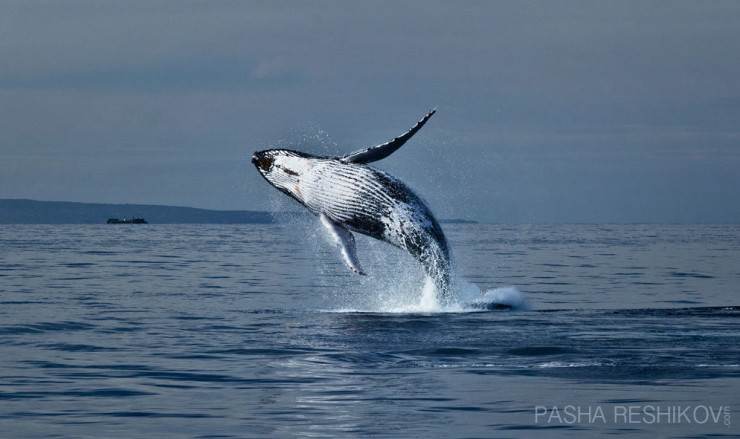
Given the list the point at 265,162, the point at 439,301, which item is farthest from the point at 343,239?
the point at 439,301

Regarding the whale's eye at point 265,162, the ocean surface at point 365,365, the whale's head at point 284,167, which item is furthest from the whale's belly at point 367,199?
the ocean surface at point 365,365

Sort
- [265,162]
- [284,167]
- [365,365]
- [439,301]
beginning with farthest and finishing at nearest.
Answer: [439,301]
[265,162]
[284,167]
[365,365]

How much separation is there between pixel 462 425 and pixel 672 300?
16879 mm

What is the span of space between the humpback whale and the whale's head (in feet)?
0.08

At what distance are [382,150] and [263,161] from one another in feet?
9.00

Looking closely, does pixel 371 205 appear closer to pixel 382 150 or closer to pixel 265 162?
pixel 382 150

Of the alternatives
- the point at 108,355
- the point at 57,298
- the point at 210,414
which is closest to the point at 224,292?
the point at 57,298

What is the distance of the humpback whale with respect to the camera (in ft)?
61.1

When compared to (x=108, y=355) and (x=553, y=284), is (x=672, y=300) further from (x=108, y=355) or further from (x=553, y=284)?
(x=108, y=355)

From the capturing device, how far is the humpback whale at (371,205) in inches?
733

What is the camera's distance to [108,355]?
52.4 feet

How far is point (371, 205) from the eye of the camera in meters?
18.6

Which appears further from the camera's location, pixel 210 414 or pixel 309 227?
pixel 309 227

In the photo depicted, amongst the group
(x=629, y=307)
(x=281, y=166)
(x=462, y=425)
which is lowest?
(x=462, y=425)
